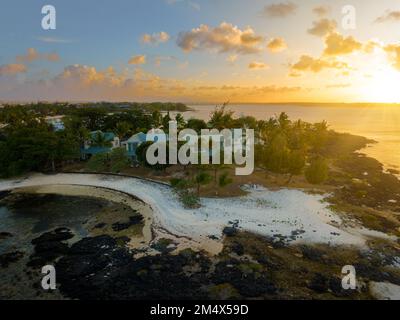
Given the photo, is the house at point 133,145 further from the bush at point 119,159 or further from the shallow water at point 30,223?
the shallow water at point 30,223

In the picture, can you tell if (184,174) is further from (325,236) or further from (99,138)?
(325,236)

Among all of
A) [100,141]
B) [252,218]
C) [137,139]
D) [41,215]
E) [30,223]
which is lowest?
[30,223]

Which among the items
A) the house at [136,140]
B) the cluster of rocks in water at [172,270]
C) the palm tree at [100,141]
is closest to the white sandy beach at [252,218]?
the cluster of rocks in water at [172,270]

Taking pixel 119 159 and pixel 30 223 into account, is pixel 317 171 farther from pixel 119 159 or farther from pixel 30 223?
pixel 30 223

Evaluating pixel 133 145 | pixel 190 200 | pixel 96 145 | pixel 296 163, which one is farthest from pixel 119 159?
pixel 296 163

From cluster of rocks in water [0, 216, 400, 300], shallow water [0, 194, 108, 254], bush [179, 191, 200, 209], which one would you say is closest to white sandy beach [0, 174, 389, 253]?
bush [179, 191, 200, 209]

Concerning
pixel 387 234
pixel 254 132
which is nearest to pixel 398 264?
pixel 387 234
